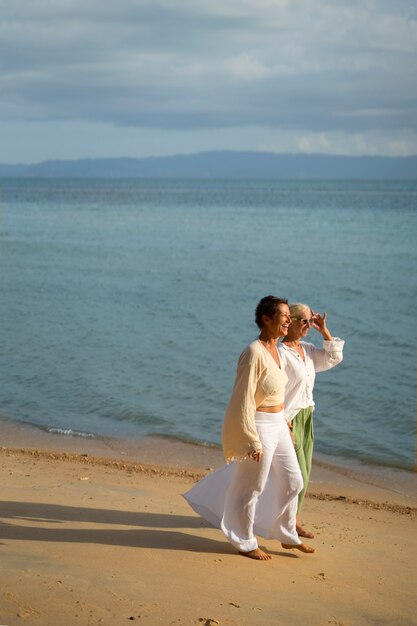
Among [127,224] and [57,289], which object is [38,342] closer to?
[57,289]

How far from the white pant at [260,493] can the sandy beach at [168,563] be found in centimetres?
19

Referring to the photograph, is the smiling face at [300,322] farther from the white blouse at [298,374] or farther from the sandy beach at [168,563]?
the sandy beach at [168,563]

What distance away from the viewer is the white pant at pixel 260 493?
19.1ft

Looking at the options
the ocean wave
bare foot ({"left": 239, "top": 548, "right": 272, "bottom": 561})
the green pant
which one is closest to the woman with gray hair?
the green pant

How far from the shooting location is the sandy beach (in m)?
5.01

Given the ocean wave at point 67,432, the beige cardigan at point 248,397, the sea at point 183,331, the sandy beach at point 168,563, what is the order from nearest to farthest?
the sandy beach at point 168,563
the beige cardigan at point 248,397
the ocean wave at point 67,432
the sea at point 183,331

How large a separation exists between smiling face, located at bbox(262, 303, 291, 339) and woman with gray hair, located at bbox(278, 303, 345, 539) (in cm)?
39

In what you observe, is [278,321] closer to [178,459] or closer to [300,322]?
[300,322]

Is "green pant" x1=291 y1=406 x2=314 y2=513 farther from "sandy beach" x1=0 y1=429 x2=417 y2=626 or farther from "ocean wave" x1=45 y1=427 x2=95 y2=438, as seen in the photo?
"ocean wave" x1=45 y1=427 x2=95 y2=438

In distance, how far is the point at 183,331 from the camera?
779 inches

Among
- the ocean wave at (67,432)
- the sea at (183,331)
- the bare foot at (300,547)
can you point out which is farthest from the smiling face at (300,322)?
the ocean wave at (67,432)

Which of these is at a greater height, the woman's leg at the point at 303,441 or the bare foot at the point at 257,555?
the woman's leg at the point at 303,441

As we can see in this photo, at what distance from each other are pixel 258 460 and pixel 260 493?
31cm

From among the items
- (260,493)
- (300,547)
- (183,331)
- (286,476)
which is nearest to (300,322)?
(286,476)
